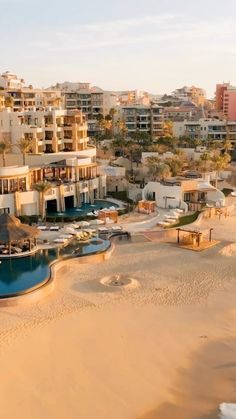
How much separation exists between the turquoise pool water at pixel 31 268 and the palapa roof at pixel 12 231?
4.95ft

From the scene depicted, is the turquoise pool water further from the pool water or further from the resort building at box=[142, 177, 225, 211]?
the resort building at box=[142, 177, 225, 211]

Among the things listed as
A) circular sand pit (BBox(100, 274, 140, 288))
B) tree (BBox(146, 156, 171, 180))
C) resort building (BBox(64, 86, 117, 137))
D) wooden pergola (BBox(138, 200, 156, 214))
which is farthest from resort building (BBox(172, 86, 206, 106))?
circular sand pit (BBox(100, 274, 140, 288))

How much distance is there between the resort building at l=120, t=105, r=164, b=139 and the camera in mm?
95938

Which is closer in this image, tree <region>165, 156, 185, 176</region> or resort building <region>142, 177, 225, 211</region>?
resort building <region>142, 177, 225, 211</region>

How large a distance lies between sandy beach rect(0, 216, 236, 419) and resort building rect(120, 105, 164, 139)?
210 feet

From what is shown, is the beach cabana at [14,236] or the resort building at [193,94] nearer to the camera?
the beach cabana at [14,236]

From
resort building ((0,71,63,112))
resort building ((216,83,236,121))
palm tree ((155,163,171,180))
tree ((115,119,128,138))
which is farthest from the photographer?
resort building ((216,83,236,121))

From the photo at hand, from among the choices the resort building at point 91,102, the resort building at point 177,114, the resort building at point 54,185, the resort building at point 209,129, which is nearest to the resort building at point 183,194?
the resort building at point 54,185

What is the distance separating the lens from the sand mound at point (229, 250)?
3823 centimetres

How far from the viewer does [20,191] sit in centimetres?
4747

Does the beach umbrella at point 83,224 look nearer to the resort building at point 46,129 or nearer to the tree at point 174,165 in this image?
the resort building at point 46,129

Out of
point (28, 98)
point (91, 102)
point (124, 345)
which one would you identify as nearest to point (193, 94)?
point (91, 102)

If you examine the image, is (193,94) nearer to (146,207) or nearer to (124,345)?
(146,207)

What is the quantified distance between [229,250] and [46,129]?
32091mm
